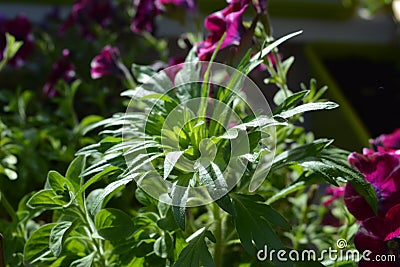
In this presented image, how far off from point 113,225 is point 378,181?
9.5 inches

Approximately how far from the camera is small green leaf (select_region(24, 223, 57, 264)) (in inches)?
22.9

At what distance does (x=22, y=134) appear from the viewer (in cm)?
86

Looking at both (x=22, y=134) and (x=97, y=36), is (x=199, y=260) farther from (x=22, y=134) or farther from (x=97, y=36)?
(x=97, y=36)

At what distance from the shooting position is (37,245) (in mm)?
588

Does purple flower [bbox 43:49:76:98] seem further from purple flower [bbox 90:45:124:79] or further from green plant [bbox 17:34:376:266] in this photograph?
green plant [bbox 17:34:376:266]

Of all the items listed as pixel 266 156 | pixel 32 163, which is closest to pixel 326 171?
pixel 266 156

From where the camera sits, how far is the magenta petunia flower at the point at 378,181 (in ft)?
1.93

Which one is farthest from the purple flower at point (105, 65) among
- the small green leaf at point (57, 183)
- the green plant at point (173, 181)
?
the small green leaf at point (57, 183)

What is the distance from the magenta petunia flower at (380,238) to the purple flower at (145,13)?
1.86ft

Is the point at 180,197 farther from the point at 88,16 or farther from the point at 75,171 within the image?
the point at 88,16

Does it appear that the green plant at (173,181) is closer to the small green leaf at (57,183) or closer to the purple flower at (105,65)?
the small green leaf at (57,183)

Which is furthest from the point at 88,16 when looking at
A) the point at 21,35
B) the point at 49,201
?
the point at 49,201

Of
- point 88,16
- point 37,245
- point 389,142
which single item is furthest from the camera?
point 88,16

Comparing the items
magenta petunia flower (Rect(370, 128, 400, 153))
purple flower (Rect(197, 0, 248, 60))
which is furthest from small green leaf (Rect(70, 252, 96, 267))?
magenta petunia flower (Rect(370, 128, 400, 153))
